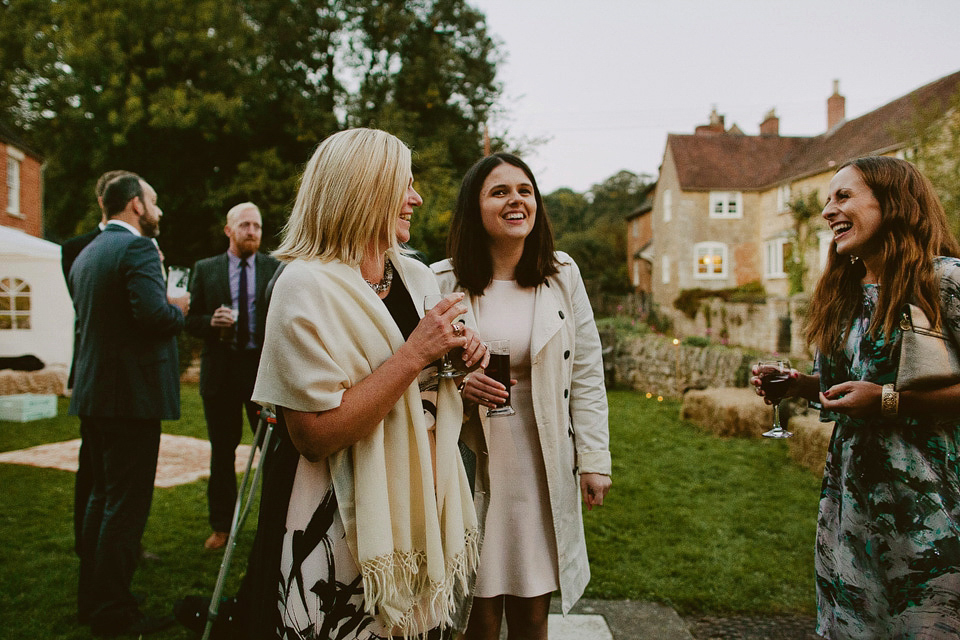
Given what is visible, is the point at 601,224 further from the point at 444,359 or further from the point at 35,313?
the point at 444,359

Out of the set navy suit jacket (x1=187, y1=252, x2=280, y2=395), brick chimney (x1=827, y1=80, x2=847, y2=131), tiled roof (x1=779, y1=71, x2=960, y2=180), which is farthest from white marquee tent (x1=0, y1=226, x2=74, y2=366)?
brick chimney (x1=827, y1=80, x2=847, y2=131)

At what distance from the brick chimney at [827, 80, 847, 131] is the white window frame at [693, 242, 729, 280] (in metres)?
7.20

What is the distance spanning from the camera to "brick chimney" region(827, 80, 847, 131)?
28953 millimetres

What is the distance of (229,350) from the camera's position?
14.6 feet

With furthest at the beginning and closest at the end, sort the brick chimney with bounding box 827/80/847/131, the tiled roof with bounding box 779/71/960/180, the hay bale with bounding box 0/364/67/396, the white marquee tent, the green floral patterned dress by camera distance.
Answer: the brick chimney with bounding box 827/80/847/131
the tiled roof with bounding box 779/71/960/180
the white marquee tent
the hay bale with bounding box 0/364/67/396
the green floral patterned dress

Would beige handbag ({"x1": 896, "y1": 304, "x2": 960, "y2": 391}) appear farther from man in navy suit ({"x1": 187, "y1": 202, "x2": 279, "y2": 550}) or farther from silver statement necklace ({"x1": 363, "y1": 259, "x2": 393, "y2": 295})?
man in navy suit ({"x1": 187, "y1": 202, "x2": 279, "y2": 550})

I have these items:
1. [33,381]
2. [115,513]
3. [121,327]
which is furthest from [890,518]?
[33,381]

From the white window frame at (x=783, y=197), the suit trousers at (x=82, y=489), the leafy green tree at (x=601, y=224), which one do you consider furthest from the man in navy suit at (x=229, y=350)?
the white window frame at (x=783, y=197)

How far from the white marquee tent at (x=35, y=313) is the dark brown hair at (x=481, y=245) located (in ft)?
47.8

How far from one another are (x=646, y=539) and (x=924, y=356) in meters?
3.20

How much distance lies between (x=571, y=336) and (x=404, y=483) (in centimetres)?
110

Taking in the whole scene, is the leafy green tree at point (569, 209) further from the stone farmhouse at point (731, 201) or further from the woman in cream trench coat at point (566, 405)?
the woman in cream trench coat at point (566, 405)

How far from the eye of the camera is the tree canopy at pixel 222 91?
19047mm

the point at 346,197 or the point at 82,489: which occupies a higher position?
the point at 346,197
